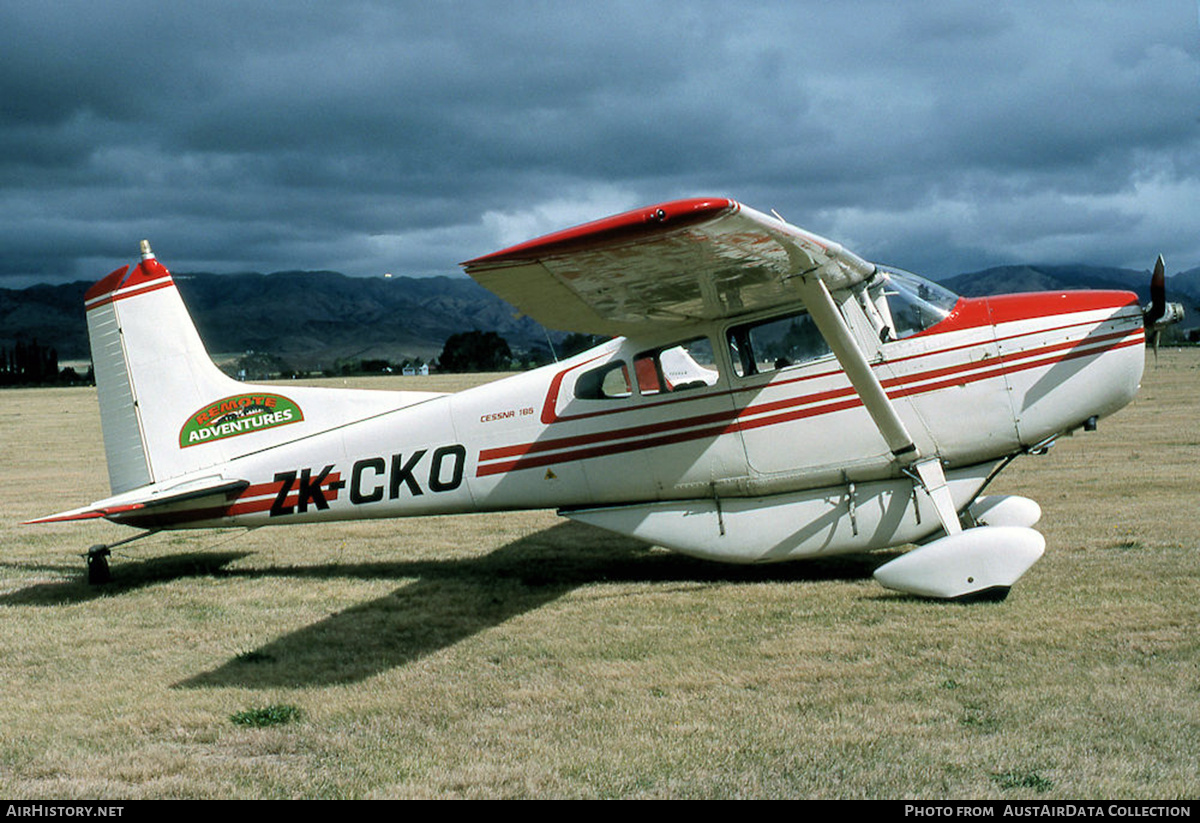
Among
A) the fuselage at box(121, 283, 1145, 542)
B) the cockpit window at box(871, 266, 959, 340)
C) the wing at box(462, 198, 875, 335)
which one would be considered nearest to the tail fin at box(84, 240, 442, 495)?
the fuselage at box(121, 283, 1145, 542)

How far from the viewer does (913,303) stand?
24.0 ft

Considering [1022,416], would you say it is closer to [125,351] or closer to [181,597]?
[181,597]

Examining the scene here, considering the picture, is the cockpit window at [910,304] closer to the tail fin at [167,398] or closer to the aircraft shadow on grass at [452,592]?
the aircraft shadow on grass at [452,592]

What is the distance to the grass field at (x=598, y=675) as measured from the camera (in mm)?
4078

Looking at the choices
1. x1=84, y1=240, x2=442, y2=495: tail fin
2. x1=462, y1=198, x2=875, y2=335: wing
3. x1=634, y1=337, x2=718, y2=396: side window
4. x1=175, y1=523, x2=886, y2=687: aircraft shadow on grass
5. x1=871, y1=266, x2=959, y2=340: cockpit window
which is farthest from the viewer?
x1=84, y1=240, x2=442, y2=495: tail fin

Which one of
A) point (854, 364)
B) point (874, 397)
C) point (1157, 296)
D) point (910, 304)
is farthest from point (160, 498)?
point (1157, 296)

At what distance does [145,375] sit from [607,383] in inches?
175

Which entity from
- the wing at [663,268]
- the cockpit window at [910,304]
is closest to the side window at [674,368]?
the wing at [663,268]

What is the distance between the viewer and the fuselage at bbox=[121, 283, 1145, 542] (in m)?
7.03

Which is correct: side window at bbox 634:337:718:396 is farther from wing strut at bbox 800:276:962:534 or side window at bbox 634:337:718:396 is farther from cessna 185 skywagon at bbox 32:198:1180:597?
wing strut at bbox 800:276:962:534

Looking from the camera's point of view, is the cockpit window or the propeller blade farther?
the cockpit window

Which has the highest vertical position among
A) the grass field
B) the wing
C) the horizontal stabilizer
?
the wing

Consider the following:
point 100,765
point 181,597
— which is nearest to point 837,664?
point 100,765

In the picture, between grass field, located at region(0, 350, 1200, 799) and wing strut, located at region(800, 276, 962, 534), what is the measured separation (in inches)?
32.1
